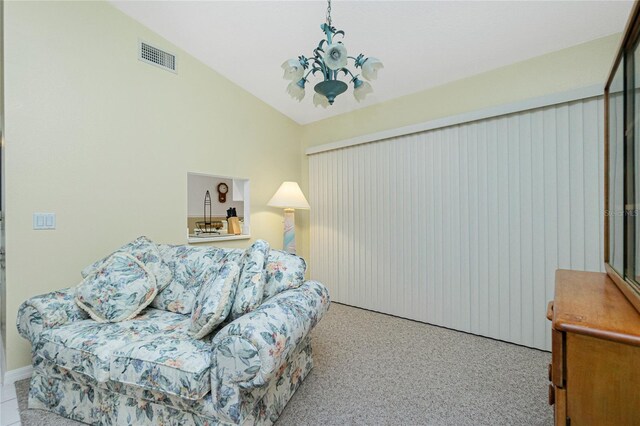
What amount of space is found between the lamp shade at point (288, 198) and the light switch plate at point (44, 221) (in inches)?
72.8

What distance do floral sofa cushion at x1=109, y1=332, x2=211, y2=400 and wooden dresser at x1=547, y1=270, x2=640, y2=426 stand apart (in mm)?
1259

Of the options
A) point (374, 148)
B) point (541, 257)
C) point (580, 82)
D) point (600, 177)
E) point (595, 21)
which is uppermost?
point (595, 21)

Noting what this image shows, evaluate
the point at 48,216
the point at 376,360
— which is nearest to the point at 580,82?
the point at 376,360

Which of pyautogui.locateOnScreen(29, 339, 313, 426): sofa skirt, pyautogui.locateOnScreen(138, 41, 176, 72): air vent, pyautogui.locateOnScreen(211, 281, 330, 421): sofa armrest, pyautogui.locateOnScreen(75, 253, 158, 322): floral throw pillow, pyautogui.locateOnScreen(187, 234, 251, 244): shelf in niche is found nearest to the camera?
pyautogui.locateOnScreen(211, 281, 330, 421): sofa armrest

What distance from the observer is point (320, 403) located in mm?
1630

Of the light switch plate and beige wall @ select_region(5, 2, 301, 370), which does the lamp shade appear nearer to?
beige wall @ select_region(5, 2, 301, 370)

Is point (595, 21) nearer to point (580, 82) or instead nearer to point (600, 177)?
point (580, 82)

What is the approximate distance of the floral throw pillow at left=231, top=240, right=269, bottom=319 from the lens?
145 cm

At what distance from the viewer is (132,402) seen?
4.41 feet

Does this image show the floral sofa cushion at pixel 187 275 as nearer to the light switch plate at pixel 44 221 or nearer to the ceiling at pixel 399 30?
the light switch plate at pixel 44 221

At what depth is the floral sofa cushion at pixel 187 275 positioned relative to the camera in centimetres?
191

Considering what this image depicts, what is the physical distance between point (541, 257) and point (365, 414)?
185cm

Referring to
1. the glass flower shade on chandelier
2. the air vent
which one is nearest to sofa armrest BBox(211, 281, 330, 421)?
the glass flower shade on chandelier

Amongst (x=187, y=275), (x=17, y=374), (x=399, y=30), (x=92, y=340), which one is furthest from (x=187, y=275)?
(x=399, y=30)
